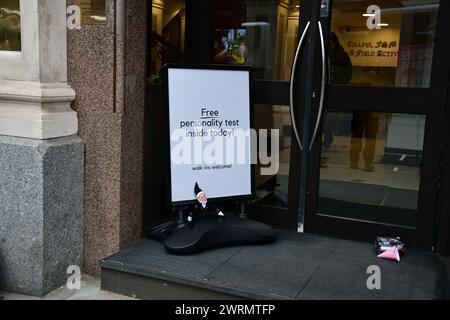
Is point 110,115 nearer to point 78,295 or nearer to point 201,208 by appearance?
point 201,208

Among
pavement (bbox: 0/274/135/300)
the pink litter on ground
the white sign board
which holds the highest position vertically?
the white sign board

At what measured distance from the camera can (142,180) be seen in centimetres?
381

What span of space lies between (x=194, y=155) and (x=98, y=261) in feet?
3.40

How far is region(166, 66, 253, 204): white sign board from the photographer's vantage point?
3.63m

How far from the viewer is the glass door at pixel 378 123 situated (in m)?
3.59

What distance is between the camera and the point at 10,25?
352 cm

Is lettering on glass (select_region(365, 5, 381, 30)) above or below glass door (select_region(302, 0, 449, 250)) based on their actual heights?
above

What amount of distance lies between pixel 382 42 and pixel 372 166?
917 mm

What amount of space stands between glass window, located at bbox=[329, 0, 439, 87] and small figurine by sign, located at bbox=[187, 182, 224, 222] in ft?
4.30

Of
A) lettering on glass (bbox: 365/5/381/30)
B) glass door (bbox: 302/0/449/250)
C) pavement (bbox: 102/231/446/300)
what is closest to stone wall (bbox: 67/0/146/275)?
pavement (bbox: 102/231/446/300)

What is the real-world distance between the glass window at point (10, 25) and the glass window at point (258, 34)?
1.53m

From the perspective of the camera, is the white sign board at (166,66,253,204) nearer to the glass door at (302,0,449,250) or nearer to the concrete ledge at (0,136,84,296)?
the glass door at (302,0,449,250)

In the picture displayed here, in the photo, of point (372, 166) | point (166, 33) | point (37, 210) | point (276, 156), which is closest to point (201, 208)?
point (276, 156)
